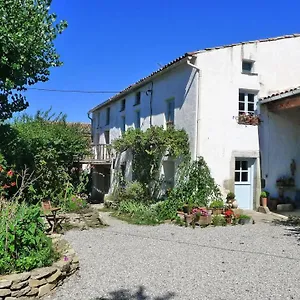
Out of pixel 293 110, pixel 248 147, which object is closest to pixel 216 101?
pixel 248 147

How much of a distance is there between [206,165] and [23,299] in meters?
8.51

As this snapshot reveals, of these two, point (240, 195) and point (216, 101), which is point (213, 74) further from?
point (240, 195)

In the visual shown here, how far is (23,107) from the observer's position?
1086cm

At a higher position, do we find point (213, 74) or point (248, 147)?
point (213, 74)

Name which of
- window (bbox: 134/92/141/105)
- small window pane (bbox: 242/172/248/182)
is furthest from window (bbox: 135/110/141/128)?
small window pane (bbox: 242/172/248/182)

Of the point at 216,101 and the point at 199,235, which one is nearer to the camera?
the point at 199,235

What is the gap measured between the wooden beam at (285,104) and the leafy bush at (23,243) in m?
9.54

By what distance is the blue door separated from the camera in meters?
13.0

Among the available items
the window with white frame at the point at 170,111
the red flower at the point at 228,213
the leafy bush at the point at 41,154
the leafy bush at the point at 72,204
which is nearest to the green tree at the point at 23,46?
the leafy bush at the point at 41,154

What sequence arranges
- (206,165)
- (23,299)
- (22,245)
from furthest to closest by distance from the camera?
(206,165) → (22,245) → (23,299)

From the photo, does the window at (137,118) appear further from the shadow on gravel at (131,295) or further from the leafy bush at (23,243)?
the shadow on gravel at (131,295)

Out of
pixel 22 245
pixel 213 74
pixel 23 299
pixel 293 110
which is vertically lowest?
pixel 23 299

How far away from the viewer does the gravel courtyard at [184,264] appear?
494cm

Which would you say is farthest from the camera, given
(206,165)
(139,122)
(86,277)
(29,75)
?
(139,122)
